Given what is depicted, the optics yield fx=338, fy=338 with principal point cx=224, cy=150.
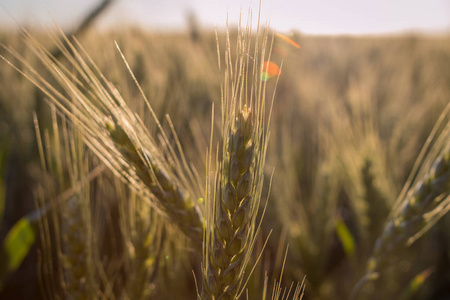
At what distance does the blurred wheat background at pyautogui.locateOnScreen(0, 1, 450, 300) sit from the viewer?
85 centimetres

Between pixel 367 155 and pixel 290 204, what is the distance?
0.35 meters

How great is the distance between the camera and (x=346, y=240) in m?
1.27

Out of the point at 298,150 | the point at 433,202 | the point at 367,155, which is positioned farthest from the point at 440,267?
the point at 433,202

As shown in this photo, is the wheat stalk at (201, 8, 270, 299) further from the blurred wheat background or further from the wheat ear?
the wheat ear

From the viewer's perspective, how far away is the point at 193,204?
2.35ft

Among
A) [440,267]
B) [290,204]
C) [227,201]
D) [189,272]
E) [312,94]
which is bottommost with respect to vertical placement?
[440,267]

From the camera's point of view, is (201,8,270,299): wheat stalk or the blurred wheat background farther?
the blurred wheat background

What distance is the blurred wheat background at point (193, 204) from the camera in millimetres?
852

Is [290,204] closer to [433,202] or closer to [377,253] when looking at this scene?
[377,253]

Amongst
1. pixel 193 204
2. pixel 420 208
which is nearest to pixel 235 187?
pixel 193 204

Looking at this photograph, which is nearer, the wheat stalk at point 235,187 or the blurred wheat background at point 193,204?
the wheat stalk at point 235,187

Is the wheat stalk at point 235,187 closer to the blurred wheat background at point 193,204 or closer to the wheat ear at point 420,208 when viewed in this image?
the blurred wheat background at point 193,204

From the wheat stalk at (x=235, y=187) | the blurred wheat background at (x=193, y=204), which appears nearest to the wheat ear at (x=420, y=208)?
the blurred wheat background at (x=193, y=204)

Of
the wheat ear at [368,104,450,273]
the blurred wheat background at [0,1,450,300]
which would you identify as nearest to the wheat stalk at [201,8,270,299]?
the blurred wheat background at [0,1,450,300]
